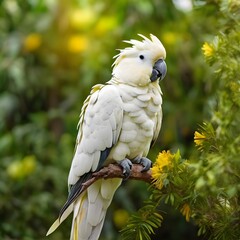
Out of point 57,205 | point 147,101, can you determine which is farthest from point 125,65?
point 57,205

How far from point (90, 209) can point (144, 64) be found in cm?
37

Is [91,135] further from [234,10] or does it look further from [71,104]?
[71,104]

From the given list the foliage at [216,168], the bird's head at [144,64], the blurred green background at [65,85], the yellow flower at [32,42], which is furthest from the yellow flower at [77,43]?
the foliage at [216,168]

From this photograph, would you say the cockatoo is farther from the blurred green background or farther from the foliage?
the blurred green background

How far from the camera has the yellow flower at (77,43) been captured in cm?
276

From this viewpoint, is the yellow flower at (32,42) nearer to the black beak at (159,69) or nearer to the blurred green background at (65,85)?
the blurred green background at (65,85)

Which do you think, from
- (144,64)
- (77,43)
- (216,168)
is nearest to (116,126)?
(144,64)

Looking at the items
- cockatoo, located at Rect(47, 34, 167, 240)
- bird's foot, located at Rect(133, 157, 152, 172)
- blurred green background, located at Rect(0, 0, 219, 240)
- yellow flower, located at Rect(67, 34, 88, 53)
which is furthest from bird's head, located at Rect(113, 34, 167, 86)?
yellow flower, located at Rect(67, 34, 88, 53)

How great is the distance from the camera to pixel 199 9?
1.64m

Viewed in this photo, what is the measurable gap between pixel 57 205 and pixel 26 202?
13cm

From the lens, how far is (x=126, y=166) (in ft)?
4.34

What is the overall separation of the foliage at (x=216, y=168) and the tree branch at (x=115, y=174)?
10 cm

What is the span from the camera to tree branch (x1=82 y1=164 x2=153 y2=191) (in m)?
1.25

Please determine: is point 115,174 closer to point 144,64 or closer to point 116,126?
point 116,126
